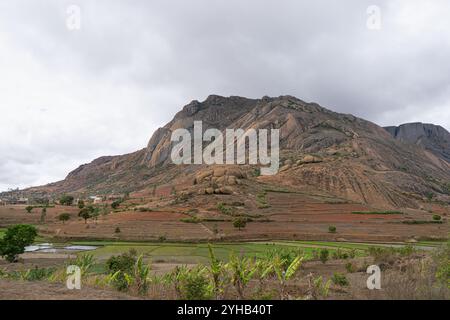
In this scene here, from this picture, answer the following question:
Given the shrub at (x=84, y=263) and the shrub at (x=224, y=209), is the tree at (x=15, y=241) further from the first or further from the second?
the shrub at (x=224, y=209)

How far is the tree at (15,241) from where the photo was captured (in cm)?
3725

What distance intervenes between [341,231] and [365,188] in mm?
60586

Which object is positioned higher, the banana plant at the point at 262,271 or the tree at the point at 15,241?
the banana plant at the point at 262,271

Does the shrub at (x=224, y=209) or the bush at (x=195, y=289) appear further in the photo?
the shrub at (x=224, y=209)

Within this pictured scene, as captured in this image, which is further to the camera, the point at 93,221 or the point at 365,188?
the point at 365,188

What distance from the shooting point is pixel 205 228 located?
64.8 meters

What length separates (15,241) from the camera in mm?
37969

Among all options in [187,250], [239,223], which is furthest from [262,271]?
[239,223]

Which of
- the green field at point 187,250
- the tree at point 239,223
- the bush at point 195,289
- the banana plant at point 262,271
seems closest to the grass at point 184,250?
the green field at point 187,250

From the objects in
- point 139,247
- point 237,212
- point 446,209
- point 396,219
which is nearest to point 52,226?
point 139,247

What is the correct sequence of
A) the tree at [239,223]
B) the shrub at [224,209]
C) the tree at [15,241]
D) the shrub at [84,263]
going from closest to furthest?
the shrub at [84,263] < the tree at [15,241] < the tree at [239,223] < the shrub at [224,209]

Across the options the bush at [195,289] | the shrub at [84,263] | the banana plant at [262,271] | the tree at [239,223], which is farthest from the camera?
the tree at [239,223]

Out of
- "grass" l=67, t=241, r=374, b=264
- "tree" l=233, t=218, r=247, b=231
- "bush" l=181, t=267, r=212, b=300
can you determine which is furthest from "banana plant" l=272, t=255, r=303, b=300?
"tree" l=233, t=218, r=247, b=231
